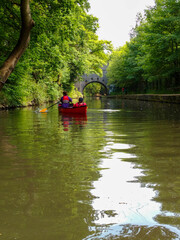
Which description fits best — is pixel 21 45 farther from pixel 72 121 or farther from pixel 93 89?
pixel 93 89

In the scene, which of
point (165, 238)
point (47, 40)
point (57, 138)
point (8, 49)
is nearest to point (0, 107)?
point (8, 49)

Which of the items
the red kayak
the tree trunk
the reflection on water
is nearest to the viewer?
the tree trunk

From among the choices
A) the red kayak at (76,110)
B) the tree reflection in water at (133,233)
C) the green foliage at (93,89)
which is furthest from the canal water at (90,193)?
the green foliage at (93,89)

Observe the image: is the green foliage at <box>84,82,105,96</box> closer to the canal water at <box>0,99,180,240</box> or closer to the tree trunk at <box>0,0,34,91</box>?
the tree trunk at <box>0,0,34,91</box>

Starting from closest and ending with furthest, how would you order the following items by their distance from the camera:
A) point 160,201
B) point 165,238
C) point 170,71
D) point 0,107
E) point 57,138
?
1. point 165,238
2. point 160,201
3. point 57,138
4. point 0,107
5. point 170,71

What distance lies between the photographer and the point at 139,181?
3.66 meters

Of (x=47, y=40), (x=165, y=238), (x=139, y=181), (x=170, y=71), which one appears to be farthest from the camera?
(x=170, y=71)

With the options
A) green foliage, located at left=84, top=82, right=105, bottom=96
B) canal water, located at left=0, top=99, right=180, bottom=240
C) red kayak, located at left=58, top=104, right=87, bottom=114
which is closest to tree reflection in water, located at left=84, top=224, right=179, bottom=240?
canal water, located at left=0, top=99, right=180, bottom=240

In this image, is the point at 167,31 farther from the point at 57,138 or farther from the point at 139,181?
the point at 139,181

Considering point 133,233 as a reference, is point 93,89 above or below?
above

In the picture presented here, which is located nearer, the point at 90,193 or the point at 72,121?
the point at 90,193

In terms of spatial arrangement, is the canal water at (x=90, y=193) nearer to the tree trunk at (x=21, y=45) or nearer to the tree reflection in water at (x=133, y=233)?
the tree reflection in water at (x=133, y=233)

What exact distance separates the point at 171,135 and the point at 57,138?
2.87 meters

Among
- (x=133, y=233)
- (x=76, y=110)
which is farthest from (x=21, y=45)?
(x=133, y=233)
